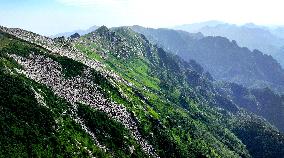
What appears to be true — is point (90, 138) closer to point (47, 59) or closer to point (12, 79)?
point (12, 79)

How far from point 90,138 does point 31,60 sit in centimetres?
5486

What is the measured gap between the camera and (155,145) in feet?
639

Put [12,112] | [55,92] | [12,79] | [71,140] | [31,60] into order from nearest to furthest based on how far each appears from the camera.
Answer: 1. [12,112]
2. [71,140]
3. [12,79]
4. [55,92]
5. [31,60]

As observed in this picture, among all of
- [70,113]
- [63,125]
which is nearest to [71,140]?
[63,125]

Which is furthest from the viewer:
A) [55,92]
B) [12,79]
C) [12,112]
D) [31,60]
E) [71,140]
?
[31,60]

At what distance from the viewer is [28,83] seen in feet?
525

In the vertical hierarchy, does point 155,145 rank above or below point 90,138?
below

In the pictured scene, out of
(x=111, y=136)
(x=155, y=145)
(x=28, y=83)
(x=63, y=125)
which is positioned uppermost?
(x=28, y=83)

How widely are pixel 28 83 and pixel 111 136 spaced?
4236cm

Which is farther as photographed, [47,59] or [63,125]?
[47,59]

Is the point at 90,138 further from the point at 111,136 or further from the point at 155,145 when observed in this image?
the point at 155,145

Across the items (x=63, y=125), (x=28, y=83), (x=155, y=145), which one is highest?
(x=28, y=83)

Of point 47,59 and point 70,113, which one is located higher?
point 47,59

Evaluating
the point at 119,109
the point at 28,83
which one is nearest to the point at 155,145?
the point at 119,109
